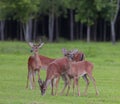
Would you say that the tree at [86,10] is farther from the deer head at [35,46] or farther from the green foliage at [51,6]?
the deer head at [35,46]

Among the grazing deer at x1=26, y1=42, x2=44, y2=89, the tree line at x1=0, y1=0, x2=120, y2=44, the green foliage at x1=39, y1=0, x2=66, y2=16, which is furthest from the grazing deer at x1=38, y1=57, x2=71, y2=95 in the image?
the green foliage at x1=39, y1=0, x2=66, y2=16

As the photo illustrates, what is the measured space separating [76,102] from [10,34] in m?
73.7

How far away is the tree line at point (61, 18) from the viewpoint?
62750mm

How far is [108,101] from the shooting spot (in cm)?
Answer: 1831

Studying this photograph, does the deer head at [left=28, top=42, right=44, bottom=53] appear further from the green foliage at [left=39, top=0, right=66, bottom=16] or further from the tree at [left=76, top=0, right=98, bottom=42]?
the green foliage at [left=39, top=0, right=66, bottom=16]

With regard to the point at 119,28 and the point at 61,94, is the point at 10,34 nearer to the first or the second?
the point at 119,28

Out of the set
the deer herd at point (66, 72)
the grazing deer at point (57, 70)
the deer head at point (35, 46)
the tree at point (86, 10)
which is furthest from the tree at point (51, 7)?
the grazing deer at point (57, 70)

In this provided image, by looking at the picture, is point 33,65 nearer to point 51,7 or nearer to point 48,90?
point 48,90

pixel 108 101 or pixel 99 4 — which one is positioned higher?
pixel 99 4

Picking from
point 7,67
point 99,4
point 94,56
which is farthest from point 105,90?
point 99,4

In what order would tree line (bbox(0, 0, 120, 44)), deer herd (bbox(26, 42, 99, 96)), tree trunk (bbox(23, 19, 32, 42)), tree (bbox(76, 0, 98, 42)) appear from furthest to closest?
tree trunk (bbox(23, 19, 32, 42)) → tree (bbox(76, 0, 98, 42)) → tree line (bbox(0, 0, 120, 44)) → deer herd (bbox(26, 42, 99, 96))

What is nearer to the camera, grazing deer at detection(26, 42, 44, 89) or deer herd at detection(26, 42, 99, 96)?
deer herd at detection(26, 42, 99, 96)

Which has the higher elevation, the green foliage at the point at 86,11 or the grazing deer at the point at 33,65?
the green foliage at the point at 86,11

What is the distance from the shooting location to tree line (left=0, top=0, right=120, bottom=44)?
62750 millimetres
